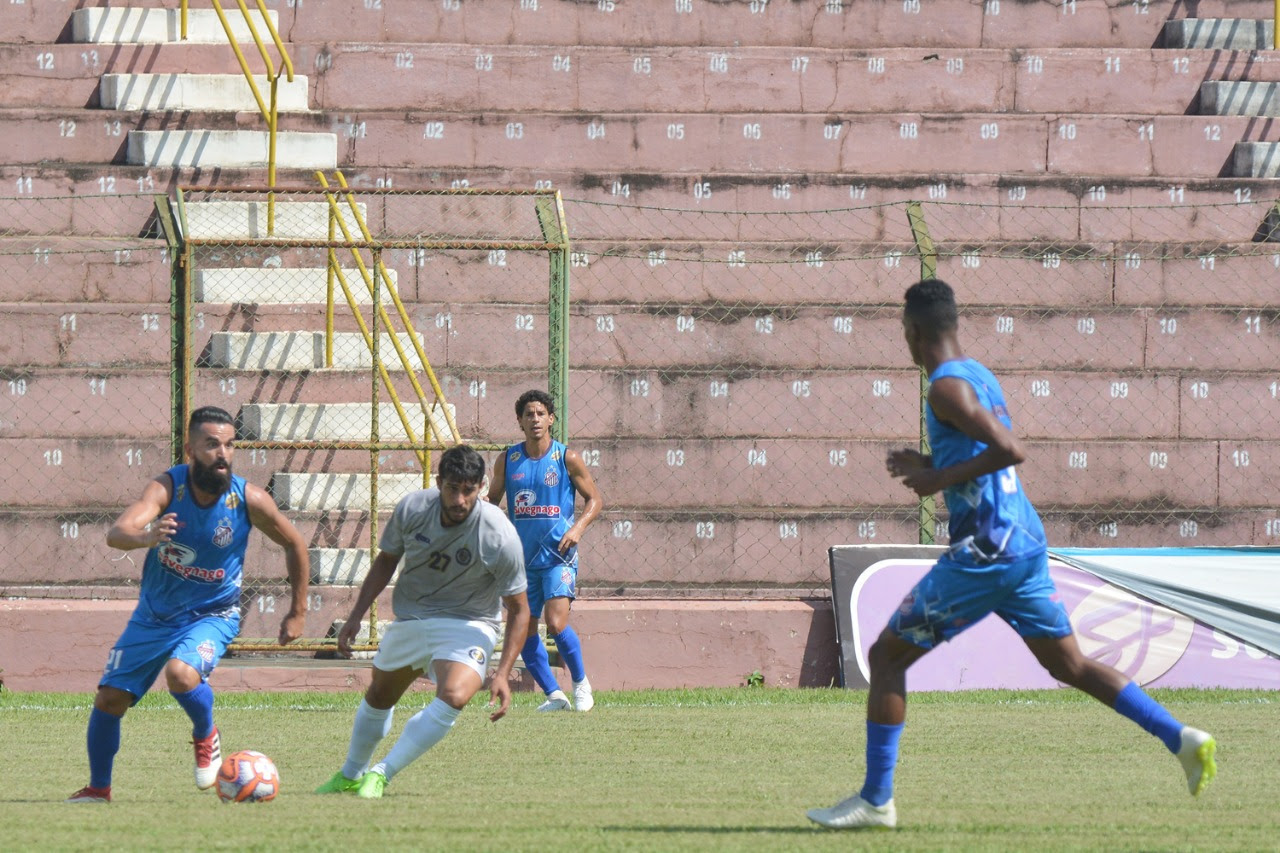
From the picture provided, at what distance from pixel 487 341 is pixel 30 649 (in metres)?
4.77

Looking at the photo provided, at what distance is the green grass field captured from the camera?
6.06 metres

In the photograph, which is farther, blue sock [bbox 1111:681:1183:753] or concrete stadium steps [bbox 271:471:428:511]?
concrete stadium steps [bbox 271:471:428:511]

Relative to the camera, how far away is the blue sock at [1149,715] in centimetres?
629

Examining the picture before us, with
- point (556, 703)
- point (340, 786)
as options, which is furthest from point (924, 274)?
point (340, 786)

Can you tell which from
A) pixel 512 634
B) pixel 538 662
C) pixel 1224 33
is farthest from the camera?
pixel 1224 33

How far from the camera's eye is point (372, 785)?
7.27 meters

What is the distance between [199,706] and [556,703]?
424 cm

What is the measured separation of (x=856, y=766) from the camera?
28.6ft

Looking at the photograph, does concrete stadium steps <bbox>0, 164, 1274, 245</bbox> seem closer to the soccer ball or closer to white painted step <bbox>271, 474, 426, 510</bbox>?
white painted step <bbox>271, 474, 426, 510</bbox>

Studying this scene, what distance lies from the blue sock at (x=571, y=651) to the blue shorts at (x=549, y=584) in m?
0.23

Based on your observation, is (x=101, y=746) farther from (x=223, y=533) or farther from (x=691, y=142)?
(x=691, y=142)

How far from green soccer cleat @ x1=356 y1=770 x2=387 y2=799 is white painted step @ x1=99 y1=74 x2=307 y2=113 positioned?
11.9 meters

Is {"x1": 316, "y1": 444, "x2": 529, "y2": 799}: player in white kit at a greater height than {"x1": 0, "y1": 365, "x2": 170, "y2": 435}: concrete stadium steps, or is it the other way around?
{"x1": 0, "y1": 365, "x2": 170, "y2": 435}: concrete stadium steps

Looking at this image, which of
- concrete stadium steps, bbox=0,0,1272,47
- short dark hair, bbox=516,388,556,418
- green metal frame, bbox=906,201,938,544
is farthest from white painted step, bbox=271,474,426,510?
concrete stadium steps, bbox=0,0,1272,47
